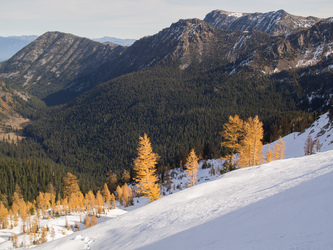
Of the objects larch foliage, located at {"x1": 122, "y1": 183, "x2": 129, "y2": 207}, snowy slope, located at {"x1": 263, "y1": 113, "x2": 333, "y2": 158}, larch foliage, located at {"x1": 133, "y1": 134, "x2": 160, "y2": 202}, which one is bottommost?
larch foliage, located at {"x1": 122, "y1": 183, "x2": 129, "y2": 207}

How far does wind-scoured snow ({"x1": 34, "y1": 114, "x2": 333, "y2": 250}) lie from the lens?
9023mm

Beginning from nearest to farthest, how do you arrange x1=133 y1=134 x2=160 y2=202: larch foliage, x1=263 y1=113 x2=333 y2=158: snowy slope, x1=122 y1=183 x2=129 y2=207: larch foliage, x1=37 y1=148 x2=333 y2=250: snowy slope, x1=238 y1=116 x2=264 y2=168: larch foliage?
x1=37 y1=148 x2=333 y2=250: snowy slope, x1=133 y1=134 x2=160 y2=202: larch foliage, x1=238 y1=116 x2=264 y2=168: larch foliage, x1=263 y1=113 x2=333 y2=158: snowy slope, x1=122 y1=183 x2=129 y2=207: larch foliage

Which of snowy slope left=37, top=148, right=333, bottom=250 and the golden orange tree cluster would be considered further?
the golden orange tree cluster

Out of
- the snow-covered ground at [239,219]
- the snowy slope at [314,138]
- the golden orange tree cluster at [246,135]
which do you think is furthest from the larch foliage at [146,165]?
A: the snowy slope at [314,138]

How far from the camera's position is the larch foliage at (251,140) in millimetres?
33656

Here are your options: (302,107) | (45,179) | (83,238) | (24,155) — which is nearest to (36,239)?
(83,238)

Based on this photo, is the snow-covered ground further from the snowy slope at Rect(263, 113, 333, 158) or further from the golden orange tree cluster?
the snowy slope at Rect(263, 113, 333, 158)

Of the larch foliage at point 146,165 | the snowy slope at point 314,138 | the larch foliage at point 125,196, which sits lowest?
the larch foliage at point 125,196

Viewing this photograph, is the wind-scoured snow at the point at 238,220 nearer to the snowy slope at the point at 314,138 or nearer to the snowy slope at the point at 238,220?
the snowy slope at the point at 238,220

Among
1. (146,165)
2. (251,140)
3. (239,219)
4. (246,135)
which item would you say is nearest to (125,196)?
(146,165)

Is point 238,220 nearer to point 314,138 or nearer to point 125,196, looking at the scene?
point 125,196

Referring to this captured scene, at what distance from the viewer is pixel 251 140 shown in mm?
34188

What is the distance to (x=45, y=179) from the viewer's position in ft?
357

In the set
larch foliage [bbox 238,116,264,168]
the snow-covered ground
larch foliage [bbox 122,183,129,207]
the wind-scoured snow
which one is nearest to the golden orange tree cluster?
larch foliage [bbox 238,116,264,168]
